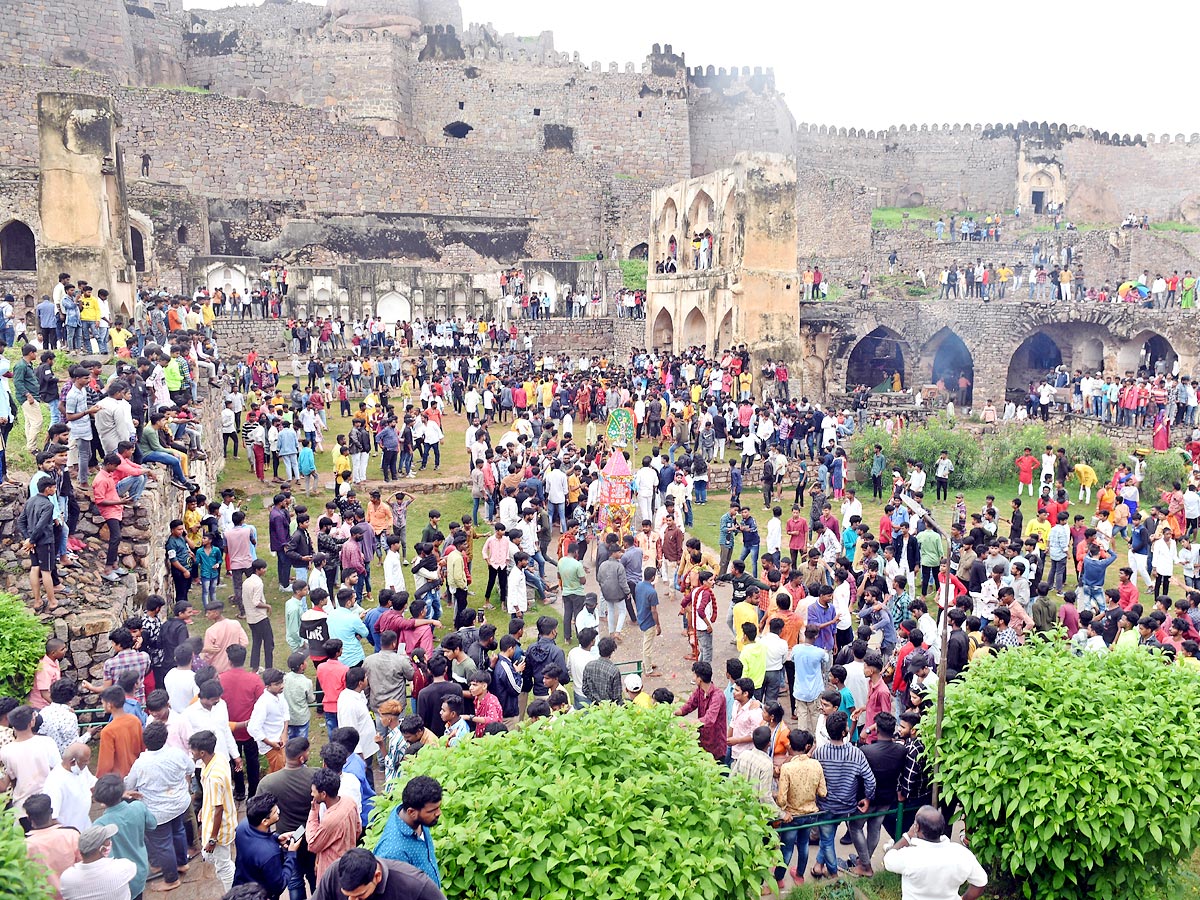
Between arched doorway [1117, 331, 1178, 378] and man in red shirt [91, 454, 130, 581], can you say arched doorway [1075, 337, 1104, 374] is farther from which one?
man in red shirt [91, 454, 130, 581]

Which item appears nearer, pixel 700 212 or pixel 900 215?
pixel 700 212

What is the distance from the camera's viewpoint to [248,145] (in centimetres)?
3444

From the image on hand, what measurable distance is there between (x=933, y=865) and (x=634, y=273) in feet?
107

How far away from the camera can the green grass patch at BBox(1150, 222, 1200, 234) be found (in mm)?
39688

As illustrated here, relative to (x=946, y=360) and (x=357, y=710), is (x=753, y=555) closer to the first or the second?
(x=357, y=710)

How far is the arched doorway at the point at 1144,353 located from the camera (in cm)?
2747

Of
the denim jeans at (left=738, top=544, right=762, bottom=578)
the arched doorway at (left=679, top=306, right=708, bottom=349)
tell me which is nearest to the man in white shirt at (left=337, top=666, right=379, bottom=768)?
the denim jeans at (left=738, top=544, right=762, bottom=578)

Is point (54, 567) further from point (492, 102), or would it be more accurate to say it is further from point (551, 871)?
point (492, 102)

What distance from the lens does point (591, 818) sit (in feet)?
16.0

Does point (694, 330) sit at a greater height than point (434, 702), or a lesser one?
greater

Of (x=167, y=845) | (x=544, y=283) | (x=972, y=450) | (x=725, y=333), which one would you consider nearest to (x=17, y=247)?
(x=544, y=283)

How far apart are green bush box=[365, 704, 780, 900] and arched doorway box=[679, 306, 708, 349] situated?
2248cm

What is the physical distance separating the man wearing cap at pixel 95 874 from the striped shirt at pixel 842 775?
12.4 ft

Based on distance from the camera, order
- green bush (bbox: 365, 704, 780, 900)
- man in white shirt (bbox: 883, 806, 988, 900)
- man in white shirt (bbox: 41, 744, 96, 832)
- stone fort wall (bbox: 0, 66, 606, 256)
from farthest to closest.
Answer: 1. stone fort wall (bbox: 0, 66, 606, 256)
2. man in white shirt (bbox: 41, 744, 96, 832)
3. man in white shirt (bbox: 883, 806, 988, 900)
4. green bush (bbox: 365, 704, 780, 900)
